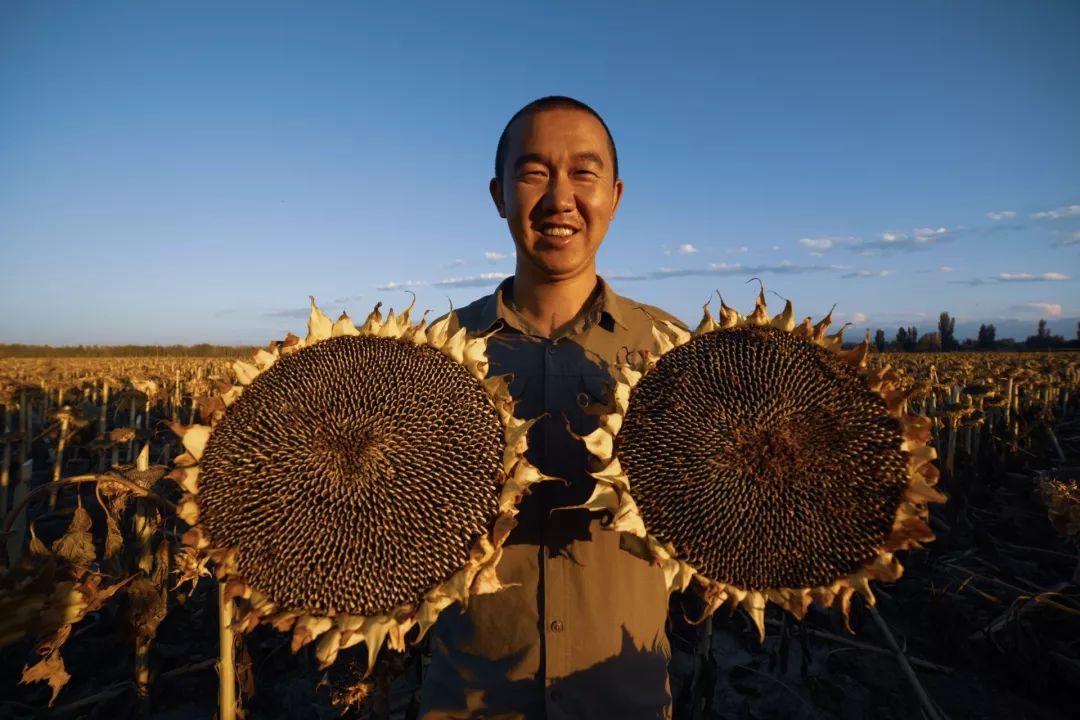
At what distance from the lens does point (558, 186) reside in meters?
2.65

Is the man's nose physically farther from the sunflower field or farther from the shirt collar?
the sunflower field

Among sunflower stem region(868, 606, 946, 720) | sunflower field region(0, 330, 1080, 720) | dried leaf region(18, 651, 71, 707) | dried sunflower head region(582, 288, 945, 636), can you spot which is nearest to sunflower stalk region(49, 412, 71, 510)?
sunflower field region(0, 330, 1080, 720)

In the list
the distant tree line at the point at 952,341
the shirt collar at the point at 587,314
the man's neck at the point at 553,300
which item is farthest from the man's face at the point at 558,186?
the distant tree line at the point at 952,341

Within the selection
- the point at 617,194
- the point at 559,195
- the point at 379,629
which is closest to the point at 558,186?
the point at 559,195

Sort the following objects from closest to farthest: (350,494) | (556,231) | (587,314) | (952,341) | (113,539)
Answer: (350,494) → (113,539) → (556,231) → (587,314) → (952,341)

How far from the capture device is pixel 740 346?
2.12 m

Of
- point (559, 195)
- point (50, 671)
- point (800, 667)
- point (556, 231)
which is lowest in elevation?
point (800, 667)

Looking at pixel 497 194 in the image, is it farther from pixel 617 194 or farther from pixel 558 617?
pixel 558 617

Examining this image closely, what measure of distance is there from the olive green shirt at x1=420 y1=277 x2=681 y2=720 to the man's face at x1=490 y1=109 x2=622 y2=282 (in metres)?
0.54

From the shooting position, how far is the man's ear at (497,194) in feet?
10.1

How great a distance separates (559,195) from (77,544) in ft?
7.96

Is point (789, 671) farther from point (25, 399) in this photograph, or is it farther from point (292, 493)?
point (25, 399)

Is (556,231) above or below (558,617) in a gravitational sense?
above

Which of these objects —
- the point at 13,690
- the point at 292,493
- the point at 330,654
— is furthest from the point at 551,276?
the point at 13,690
